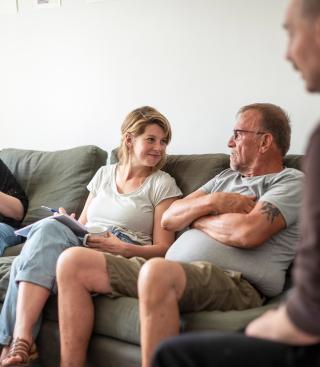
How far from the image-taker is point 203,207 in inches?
72.1

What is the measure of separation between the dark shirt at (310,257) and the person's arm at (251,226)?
2.38 ft

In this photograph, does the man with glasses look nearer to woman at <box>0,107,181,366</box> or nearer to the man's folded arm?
the man's folded arm

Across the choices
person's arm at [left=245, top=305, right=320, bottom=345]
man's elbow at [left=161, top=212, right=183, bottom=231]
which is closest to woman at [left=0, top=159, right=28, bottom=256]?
man's elbow at [left=161, top=212, right=183, bottom=231]

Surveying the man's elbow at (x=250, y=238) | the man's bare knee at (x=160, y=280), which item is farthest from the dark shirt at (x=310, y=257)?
the man's elbow at (x=250, y=238)

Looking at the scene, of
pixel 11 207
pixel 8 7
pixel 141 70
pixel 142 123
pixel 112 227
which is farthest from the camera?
pixel 8 7

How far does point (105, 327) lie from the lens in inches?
66.0

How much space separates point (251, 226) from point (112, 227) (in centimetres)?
72

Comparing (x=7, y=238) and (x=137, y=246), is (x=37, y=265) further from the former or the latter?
(x=7, y=238)

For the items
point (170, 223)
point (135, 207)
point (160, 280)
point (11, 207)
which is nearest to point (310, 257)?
point (160, 280)

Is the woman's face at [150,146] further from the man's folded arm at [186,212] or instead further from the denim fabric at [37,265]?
the denim fabric at [37,265]

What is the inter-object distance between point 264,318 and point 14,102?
2602 millimetres

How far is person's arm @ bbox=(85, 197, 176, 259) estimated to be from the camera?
1.98m

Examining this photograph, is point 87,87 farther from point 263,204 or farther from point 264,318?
point 264,318

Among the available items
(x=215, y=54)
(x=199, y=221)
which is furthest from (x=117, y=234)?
(x=215, y=54)
